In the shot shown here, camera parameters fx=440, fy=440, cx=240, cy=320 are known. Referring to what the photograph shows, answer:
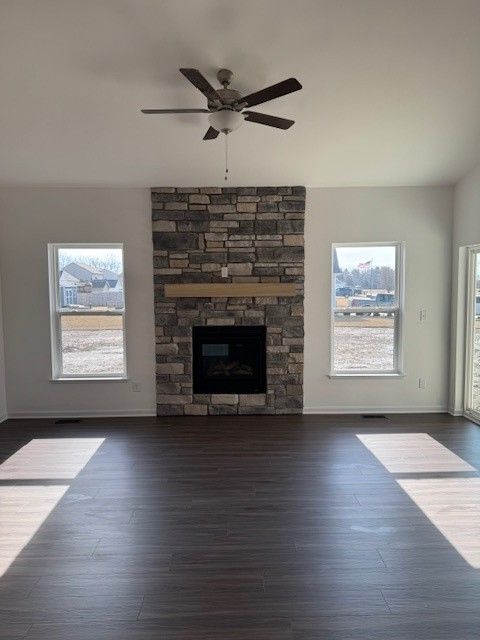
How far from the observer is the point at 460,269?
17.2 feet

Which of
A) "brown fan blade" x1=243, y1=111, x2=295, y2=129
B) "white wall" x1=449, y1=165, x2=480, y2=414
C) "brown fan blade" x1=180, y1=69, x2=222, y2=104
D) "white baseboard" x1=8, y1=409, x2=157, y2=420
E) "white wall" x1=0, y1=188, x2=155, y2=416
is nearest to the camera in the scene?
"brown fan blade" x1=180, y1=69, x2=222, y2=104

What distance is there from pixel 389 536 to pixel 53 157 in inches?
183

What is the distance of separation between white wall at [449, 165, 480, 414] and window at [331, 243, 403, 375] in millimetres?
624

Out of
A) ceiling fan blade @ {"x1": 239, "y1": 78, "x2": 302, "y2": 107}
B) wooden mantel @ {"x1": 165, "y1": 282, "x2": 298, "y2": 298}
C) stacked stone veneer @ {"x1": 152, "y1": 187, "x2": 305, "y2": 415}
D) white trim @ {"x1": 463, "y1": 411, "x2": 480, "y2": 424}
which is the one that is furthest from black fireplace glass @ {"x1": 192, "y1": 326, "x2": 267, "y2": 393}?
ceiling fan blade @ {"x1": 239, "y1": 78, "x2": 302, "y2": 107}

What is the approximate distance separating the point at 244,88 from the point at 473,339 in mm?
3846

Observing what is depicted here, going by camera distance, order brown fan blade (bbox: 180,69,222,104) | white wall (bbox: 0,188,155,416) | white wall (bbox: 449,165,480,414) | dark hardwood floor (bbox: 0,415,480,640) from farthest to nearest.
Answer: white wall (bbox: 0,188,155,416) → white wall (bbox: 449,165,480,414) → brown fan blade (bbox: 180,69,222,104) → dark hardwood floor (bbox: 0,415,480,640)

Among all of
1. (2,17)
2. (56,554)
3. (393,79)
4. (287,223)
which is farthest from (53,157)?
(56,554)

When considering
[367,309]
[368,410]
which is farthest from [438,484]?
[367,309]

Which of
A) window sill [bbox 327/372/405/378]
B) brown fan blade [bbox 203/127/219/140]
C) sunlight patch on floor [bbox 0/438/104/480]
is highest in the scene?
brown fan blade [bbox 203/127/219/140]

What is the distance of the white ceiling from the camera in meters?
3.07

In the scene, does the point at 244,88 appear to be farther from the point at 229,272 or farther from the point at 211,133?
the point at 229,272

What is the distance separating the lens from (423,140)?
4465 mm

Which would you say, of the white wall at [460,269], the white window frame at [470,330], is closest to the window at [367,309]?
the white wall at [460,269]

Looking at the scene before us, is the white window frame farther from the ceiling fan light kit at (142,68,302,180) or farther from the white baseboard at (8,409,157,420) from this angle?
the white baseboard at (8,409,157,420)
